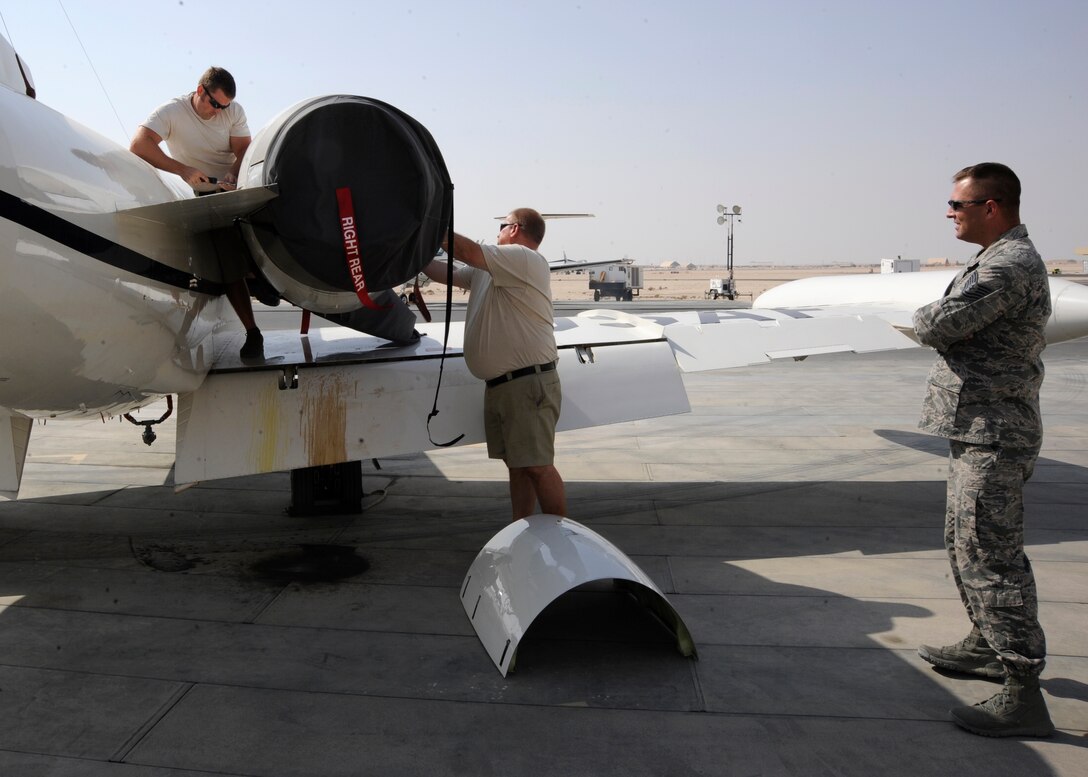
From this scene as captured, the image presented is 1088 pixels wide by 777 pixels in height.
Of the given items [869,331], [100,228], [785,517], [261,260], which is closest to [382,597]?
[261,260]

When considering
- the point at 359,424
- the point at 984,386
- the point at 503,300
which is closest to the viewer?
the point at 984,386

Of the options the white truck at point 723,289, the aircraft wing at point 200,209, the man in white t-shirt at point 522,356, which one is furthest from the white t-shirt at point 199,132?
the white truck at point 723,289

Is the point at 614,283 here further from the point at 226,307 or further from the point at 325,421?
the point at 325,421

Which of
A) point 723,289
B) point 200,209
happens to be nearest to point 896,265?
point 723,289

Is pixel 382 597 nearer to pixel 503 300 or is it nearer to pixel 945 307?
pixel 503 300

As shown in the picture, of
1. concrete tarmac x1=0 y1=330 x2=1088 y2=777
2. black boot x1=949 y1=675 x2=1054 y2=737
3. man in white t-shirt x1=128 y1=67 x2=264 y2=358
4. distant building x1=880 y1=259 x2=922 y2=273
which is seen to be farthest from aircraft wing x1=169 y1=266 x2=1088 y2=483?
distant building x1=880 y1=259 x2=922 y2=273

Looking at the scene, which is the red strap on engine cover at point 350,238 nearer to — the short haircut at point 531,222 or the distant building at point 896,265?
the short haircut at point 531,222

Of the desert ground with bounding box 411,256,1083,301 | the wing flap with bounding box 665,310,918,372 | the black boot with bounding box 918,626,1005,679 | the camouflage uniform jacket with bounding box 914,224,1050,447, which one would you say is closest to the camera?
the camouflage uniform jacket with bounding box 914,224,1050,447

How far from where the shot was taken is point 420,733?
3602 mm

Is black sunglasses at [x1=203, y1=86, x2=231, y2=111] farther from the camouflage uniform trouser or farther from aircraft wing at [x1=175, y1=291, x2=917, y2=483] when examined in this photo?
the camouflage uniform trouser

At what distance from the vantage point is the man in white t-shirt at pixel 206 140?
530 centimetres

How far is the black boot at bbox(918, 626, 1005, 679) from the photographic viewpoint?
4047mm

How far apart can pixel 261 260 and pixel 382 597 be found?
6.61 ft

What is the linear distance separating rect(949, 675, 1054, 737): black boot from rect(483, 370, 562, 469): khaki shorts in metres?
2.50
